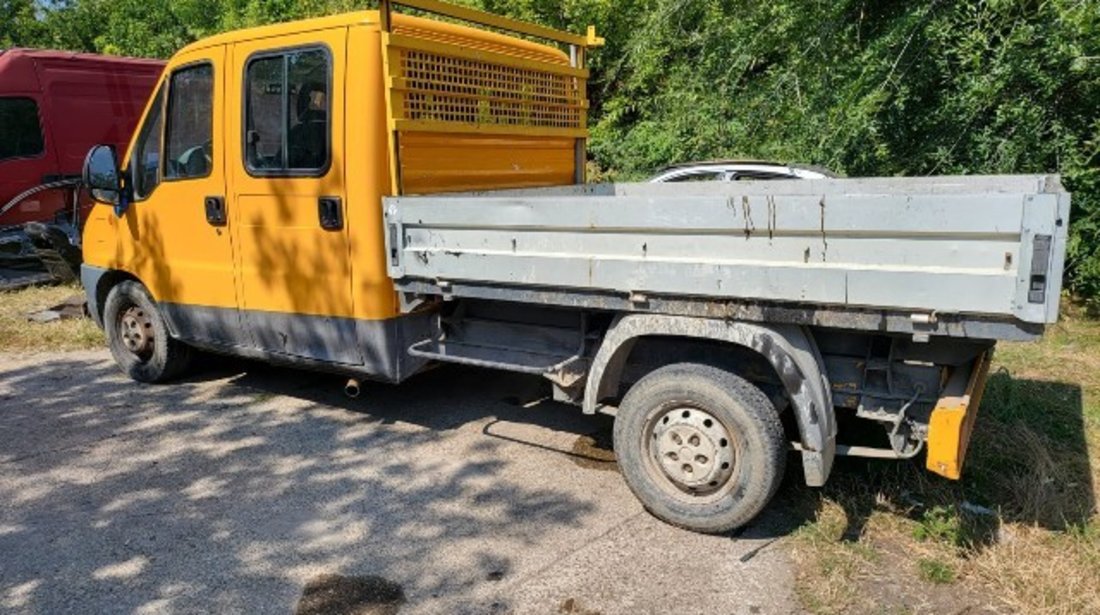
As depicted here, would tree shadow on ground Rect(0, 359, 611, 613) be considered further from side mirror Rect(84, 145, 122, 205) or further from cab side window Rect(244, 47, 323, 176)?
cab side window Rect(244, 47, 323, 176)

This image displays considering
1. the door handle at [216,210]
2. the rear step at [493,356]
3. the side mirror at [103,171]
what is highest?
the side mirror at [103,171]

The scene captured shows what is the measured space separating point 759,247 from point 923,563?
155 centimetres

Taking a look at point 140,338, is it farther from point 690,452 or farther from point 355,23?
point 690,452

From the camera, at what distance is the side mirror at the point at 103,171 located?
228 inches

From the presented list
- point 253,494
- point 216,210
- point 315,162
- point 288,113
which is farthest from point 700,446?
point 216,210

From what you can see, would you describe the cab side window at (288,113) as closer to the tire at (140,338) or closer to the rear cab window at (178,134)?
the rear cab window at (178,134)

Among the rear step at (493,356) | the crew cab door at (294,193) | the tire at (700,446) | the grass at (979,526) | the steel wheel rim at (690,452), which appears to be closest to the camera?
the grass at (979,526)

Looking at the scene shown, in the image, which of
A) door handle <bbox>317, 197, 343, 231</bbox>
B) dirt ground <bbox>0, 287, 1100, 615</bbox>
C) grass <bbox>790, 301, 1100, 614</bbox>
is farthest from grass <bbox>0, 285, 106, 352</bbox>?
grass <bbox>790, 301, 1100, 614</bbox>

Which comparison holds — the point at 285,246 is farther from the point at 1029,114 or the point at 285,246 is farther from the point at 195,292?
the point at 1029,114

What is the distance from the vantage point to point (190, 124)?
5.42m

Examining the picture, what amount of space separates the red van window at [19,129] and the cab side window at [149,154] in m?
6.40

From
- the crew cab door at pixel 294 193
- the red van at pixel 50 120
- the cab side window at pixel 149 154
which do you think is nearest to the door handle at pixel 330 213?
the crew cab door at pixel 294 193

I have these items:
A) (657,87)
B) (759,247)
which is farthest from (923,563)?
(657,87)

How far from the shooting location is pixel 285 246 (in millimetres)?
5043
